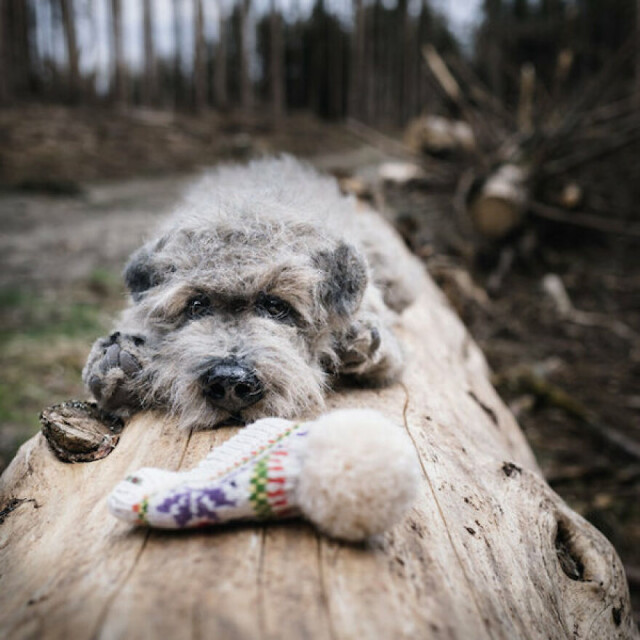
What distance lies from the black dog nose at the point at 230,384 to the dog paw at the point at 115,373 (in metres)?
0.38

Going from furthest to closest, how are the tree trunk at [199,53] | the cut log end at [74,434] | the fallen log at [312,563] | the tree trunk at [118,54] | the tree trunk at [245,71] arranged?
1. the tree trunk at [245,71]
2. the tree trunk at [199,53]
3. the tree trunk at [118,54]
4. the cut log end at [74,434]
5. the fallen log at [312,563]

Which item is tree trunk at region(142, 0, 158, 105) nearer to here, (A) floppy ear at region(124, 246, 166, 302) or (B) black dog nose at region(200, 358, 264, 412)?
(A) floppy ear at region(124, 246, 166, 302)

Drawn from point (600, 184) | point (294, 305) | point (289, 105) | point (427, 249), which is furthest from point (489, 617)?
point (289, 105)

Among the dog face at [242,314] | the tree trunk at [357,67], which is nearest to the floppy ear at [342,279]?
the dog face at [242,314]

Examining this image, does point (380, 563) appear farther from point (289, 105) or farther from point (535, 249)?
point (289, 105)

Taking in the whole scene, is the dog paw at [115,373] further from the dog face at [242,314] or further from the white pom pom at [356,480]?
the white pom pom at [356,480]

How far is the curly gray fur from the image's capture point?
7.27 ft

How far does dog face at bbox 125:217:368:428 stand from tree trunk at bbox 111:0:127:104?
15.8 meters

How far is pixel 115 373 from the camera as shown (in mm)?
2281

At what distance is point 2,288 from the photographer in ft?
22.7

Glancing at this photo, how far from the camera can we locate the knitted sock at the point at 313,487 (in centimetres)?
142

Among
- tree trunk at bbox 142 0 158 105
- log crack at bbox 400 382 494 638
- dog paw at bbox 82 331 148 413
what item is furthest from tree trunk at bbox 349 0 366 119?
log crack at bbox 400 382 494 638

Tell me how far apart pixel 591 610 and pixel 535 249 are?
22.6 ft

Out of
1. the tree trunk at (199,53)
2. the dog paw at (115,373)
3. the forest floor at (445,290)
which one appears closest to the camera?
the dog paw at (115,373)
